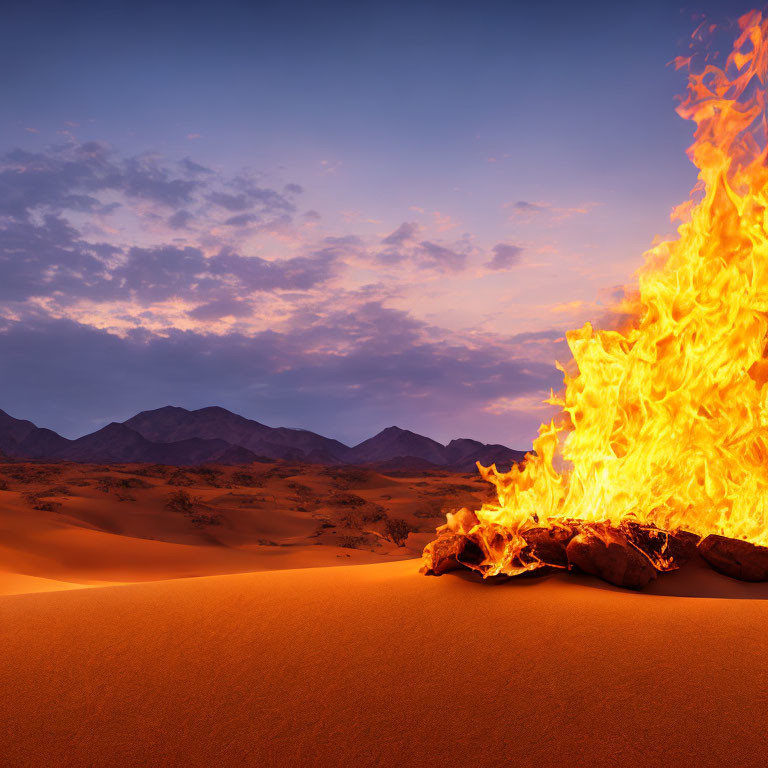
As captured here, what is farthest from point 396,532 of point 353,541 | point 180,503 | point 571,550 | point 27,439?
point 27,439

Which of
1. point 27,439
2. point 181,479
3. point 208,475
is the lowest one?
point 181,479

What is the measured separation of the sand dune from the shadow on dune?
71 mm

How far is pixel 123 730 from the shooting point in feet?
9.34

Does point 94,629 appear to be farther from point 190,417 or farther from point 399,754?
point 190,417

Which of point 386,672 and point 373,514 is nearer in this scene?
point 386,672

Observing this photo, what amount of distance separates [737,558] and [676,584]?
2.32ft

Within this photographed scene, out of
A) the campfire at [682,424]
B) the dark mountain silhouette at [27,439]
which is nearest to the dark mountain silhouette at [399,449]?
the dark mountain silhouette at [27,439]

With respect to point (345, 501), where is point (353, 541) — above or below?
below

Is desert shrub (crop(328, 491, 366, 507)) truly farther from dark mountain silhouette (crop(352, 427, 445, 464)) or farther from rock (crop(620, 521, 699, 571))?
dark mountain silhouette (crop(352, 427, 445, 464))

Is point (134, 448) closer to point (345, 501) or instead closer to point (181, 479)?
point (181, 479)

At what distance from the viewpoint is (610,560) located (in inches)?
194

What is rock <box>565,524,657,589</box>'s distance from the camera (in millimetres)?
4906

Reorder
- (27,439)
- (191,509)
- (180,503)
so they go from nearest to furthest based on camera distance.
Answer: (191,509) → (180,503) → (27,439)

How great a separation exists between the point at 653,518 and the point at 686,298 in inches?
86.2
